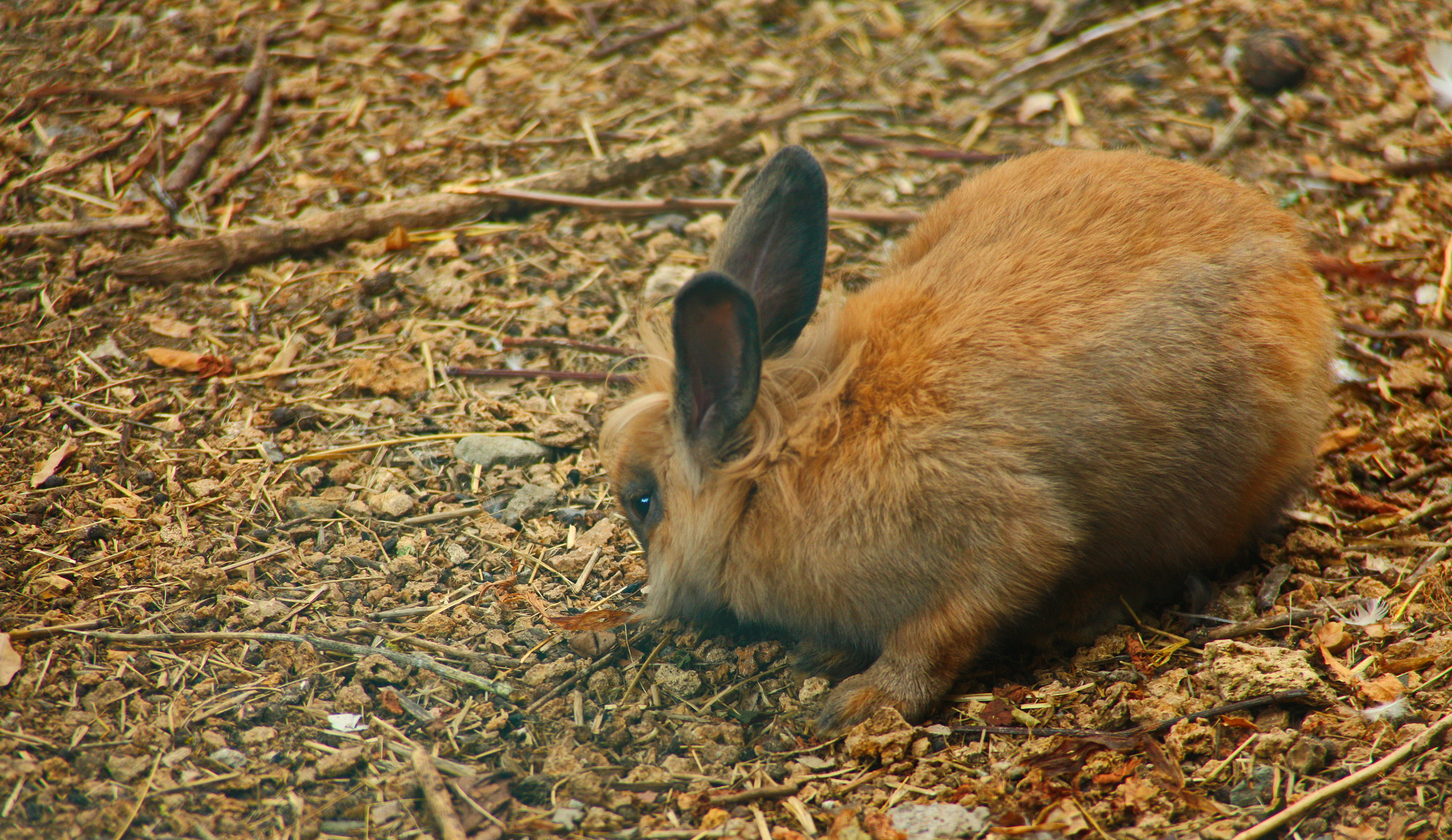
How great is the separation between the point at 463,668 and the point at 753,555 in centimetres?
109

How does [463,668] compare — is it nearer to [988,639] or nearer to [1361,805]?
[988,639]

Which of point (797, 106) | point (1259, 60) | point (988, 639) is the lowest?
point (988, 639)

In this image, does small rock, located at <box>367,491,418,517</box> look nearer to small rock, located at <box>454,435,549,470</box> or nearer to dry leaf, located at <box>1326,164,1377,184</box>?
small rock, located at <box>454,435,549,470</box>

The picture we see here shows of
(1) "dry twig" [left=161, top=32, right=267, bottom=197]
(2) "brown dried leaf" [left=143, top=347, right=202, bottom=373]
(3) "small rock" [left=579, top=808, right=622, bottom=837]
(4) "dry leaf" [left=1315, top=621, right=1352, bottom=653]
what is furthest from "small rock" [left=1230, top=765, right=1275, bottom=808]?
(1) "dry twig" [left=161, top=32, right=267, bottom=197]

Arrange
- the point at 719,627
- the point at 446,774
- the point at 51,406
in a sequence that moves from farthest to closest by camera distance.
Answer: the point at 51,406 → the point at 719,627 → the point at 446,774

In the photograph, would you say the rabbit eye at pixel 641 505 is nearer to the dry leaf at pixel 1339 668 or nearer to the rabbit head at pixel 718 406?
the rabbit head at pixel 718 406

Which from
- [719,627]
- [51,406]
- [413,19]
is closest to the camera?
[719,627]

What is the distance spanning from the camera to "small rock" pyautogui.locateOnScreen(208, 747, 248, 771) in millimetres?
3037

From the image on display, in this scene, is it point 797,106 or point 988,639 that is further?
point 797,106

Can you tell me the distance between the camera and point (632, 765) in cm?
324

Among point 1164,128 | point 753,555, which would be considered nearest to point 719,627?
point 753,555

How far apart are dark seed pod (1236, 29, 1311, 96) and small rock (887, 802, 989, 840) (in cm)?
502

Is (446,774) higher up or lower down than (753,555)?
lower down

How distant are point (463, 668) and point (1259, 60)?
18.7 ft
